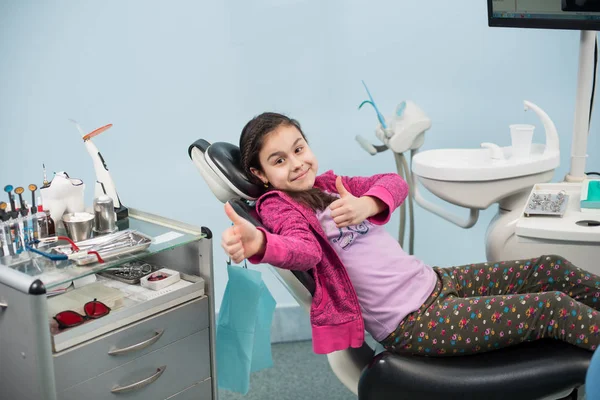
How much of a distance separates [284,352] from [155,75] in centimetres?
104

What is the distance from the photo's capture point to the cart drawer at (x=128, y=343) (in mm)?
1419

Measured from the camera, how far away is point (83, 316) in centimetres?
147

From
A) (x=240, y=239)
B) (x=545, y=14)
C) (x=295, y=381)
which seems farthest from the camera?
(x=295, y=381)

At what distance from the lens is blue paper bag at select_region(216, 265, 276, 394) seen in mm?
1699

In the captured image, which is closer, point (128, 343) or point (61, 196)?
point (128, 343)

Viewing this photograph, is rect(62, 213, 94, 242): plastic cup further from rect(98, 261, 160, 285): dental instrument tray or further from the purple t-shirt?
the purple t-shirt

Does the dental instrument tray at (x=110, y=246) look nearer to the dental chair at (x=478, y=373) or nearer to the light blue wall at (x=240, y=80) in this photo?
the dental chair at (x=478, y=373)

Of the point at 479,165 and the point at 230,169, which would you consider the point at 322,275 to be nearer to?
the point at 230,169

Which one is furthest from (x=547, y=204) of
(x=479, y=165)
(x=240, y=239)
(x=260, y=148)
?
(x=240, y=239)

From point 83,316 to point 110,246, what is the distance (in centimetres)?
16

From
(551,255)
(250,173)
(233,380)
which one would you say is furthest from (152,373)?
(551,255)

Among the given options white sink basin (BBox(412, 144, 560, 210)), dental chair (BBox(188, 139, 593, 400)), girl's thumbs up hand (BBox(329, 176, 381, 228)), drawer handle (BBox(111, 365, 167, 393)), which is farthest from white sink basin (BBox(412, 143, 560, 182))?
drawer handle (BBox(111, 365, 167, 393))

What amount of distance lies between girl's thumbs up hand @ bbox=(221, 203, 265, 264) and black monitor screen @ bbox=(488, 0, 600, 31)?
42.2 inches

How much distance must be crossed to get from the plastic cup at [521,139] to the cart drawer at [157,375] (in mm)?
1053
